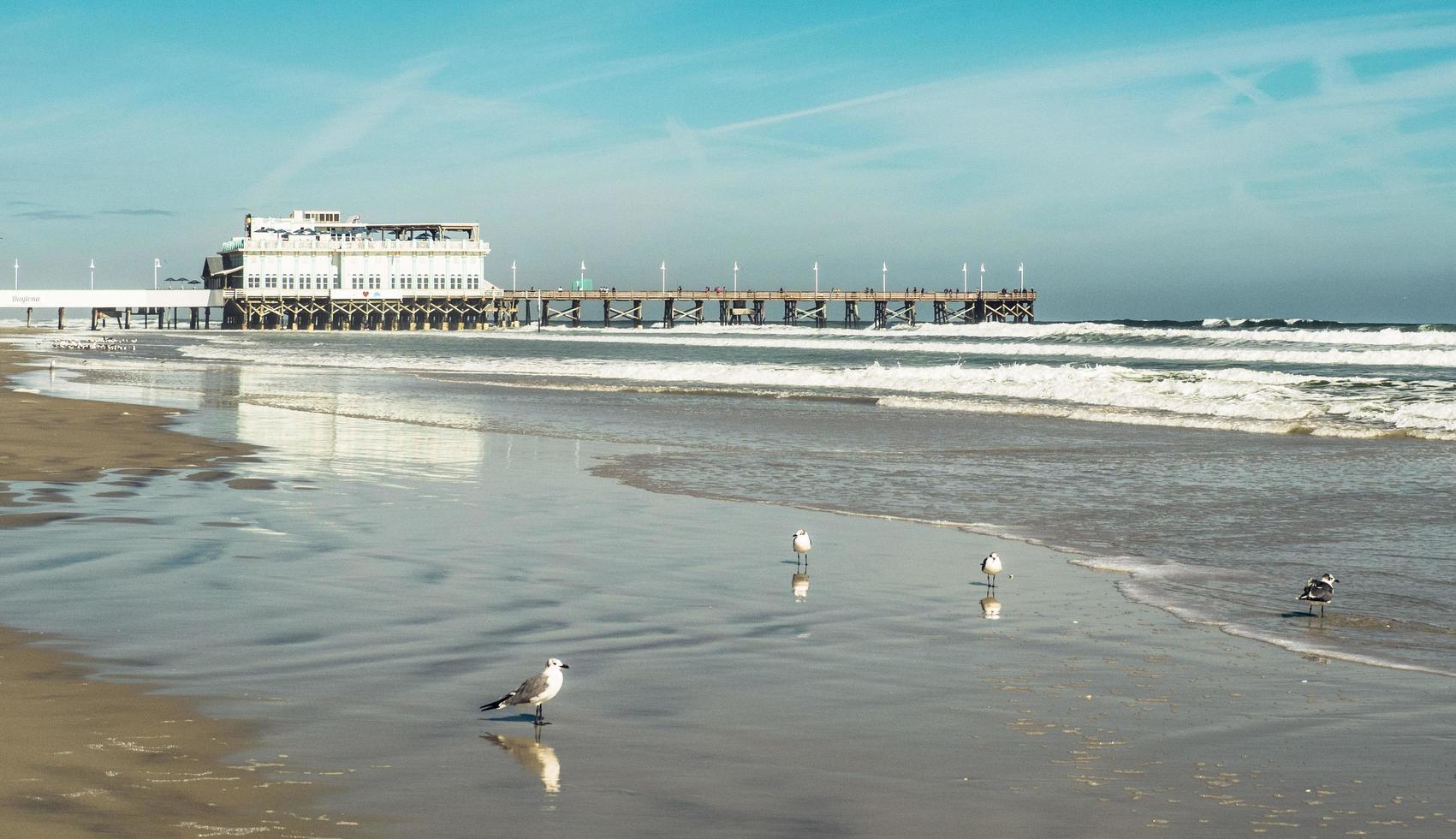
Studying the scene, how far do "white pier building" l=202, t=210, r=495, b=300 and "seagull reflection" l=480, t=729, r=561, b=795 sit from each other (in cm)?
11124

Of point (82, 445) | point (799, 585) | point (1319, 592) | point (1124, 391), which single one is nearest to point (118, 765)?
point (799, 585)

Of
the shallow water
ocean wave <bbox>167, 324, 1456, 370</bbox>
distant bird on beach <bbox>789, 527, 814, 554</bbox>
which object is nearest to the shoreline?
distant bird on beach <bbox>789, 527, 814, 554</bbox>

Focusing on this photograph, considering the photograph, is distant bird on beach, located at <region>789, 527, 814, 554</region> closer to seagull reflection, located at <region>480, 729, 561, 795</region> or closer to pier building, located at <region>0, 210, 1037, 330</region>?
seagull reflection, located at <region>480, 729, 561, 795</region>

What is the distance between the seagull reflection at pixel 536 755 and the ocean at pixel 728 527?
29cm

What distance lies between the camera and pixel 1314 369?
44062mm

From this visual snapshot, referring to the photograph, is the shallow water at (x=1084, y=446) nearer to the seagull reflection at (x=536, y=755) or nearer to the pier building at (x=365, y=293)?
the seagull reflection at (x=536, y=755)

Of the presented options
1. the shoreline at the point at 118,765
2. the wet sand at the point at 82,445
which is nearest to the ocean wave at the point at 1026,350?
the wet sand at the point at 82,445

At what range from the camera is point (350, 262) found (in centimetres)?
11238

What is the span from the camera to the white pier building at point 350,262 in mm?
111750

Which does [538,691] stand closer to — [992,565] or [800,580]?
[800,580]

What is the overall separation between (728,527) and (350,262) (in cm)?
10690

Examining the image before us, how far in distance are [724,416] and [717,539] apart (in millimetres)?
15119

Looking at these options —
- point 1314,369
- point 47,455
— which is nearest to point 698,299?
point 1314,369

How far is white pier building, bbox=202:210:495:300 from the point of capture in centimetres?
11175
